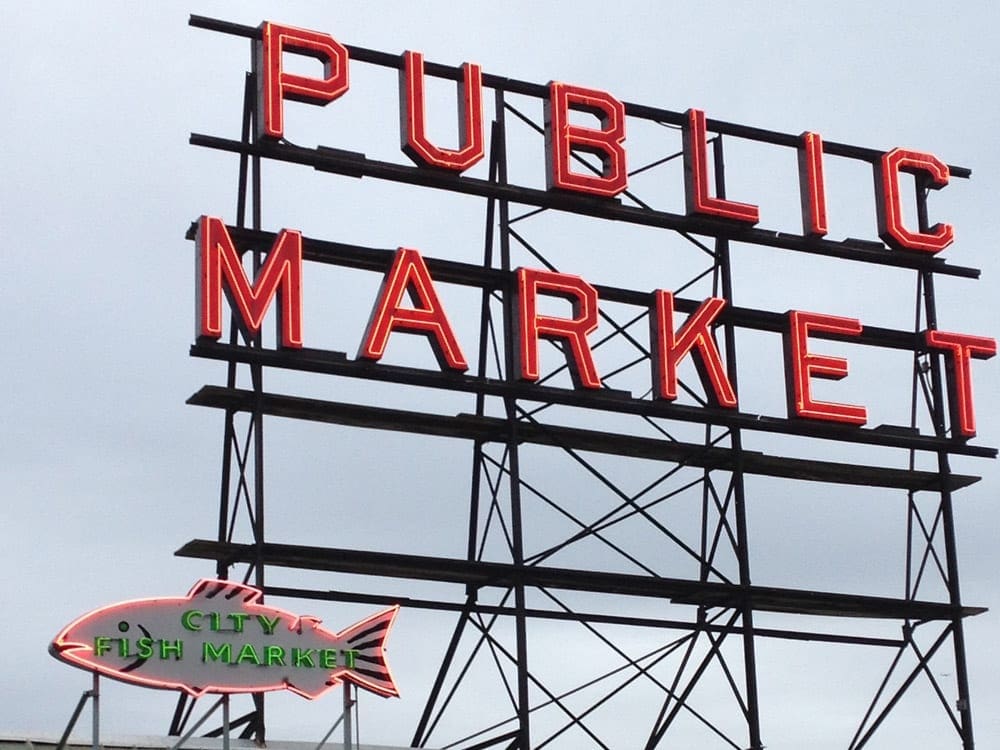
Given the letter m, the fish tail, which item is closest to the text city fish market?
the letter m

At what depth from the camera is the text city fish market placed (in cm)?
3322

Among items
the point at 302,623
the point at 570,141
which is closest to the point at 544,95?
the point at 570,141

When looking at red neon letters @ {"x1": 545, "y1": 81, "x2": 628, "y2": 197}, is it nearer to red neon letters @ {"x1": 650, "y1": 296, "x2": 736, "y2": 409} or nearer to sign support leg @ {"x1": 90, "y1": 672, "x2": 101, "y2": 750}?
red neon letters @ {"x1": 650, "y1": 296, "x2": 736, "y2": 409}

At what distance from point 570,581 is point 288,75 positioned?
773 centimetres

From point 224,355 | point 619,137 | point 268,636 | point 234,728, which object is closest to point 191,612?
point 268,636

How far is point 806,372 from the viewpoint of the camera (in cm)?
3741

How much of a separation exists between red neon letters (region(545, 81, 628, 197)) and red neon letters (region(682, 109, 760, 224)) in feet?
3.56

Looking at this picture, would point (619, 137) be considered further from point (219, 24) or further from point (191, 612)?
point (191, 612)

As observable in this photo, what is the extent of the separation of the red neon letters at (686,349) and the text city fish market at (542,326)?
0.05 ft

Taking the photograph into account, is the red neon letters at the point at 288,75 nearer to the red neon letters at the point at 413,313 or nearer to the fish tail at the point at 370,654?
the red neon letters at the point at 413,313

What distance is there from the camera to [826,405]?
37.6 meters

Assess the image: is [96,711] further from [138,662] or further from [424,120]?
[424,120]

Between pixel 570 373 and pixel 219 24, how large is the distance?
267 inches

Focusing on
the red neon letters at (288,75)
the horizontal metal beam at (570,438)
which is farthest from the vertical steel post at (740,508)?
the red neon letters at (288,75)
